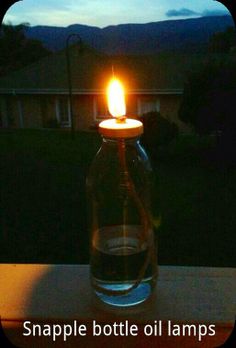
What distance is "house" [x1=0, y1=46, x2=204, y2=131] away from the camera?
33.6ft

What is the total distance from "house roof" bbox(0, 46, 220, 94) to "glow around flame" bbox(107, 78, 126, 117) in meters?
9.33

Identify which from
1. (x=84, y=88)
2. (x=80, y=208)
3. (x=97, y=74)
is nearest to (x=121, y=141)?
(x=80, y=208)

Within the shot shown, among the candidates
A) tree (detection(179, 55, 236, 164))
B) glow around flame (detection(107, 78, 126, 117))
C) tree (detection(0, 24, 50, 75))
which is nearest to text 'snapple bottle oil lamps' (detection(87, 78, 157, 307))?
glow around flame (detection(107, 78, 126, 117))

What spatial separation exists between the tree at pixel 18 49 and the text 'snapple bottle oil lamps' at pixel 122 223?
1455 centimetres

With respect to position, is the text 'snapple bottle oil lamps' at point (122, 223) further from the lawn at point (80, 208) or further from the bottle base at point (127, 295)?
the lawn at point (80, 208)

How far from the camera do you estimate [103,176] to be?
735mm

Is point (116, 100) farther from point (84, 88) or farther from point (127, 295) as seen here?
point (84, 88)

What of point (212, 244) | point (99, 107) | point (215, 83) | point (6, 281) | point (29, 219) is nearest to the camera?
point (6, 281)

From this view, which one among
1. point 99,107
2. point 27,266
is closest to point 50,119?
point 99,107

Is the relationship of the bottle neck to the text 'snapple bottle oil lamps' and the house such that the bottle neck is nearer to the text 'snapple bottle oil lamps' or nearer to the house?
the text 'snapple bottle oil lamps'

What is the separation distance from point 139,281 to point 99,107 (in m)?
10.3

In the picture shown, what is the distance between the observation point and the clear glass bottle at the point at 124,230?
689 millimetres

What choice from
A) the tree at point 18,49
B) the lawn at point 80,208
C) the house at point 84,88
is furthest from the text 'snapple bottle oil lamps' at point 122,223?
the tree at point 18,49

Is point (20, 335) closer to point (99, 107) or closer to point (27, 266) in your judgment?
point (27, 266)
